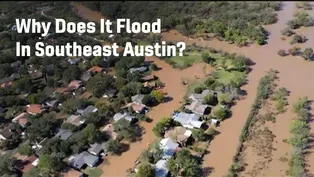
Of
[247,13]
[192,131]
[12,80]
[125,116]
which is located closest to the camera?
[192,131]

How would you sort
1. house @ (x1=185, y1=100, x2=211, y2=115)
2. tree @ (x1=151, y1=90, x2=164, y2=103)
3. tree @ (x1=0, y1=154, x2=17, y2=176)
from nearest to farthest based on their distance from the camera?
tree @ (x1=0, y1=154, x2=17, y2=176) → house @ (x1=185, y1=100, x2=211, y2=115) → tree @ (x1=151, y1=90, x2=164, y2=103)

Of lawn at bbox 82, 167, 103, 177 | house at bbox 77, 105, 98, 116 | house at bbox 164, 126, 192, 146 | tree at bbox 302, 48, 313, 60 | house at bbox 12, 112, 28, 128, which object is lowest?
lawn at bbox 82, 167, 103, 177

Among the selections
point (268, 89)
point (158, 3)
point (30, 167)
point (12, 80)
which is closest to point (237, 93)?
point (268, 89)

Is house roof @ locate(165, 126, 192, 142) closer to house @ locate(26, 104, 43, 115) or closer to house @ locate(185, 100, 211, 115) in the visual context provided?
house @ locate(185, 100, 211, 115)

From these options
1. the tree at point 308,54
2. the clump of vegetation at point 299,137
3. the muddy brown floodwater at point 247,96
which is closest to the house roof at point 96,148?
the muddy brown floodwater at point 247,96

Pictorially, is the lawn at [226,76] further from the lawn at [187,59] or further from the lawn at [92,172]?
the lawn at [92,172]

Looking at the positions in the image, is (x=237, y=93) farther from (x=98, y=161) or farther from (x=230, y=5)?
(x=230, y=5)

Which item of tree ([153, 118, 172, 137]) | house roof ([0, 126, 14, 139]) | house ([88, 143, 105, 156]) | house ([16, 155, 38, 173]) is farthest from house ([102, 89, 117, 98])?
house ([16, 155, 38, 173])
